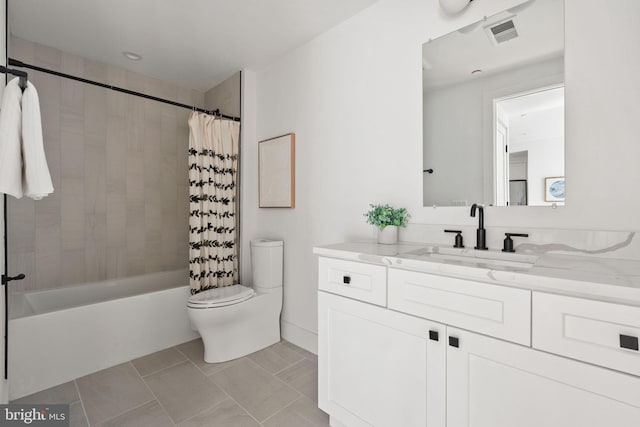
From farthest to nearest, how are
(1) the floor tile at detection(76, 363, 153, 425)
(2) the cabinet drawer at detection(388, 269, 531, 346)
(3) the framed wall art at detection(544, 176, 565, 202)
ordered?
(1) the floor tile at detection(76, 363, 153, 425) → (3) the framed wall art at detection(544, 176, 565, 202) → (2) the cabinet drawer at detection(388, 269, 531, 346)

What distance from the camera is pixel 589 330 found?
2.65 feet

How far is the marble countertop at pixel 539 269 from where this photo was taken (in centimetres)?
79

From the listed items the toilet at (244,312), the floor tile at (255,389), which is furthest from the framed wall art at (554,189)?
the toilet at (244,312)

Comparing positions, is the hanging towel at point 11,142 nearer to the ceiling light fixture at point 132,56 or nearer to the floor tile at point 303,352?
the ceiling light fixture at point 132,56

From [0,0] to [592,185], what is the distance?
2722 mm

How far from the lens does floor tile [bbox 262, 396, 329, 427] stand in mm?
1530

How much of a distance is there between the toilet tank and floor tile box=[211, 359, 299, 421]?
63 cm

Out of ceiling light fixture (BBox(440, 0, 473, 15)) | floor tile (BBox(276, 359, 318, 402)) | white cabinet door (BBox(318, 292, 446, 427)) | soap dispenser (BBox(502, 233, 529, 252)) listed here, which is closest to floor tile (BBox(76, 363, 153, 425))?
floor tile (BBox(276, 359, 318, 402))

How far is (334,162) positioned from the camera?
213cm

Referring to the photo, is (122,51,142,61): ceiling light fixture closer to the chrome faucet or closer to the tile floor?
the tile floor

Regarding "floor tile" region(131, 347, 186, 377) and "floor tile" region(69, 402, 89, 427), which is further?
"floor tile" region(131, 347, 186, 377)

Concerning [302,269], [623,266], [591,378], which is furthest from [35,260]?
[623,266]

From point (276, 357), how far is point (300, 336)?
254mm

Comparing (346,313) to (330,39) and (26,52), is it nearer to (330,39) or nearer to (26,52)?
(330,39)
